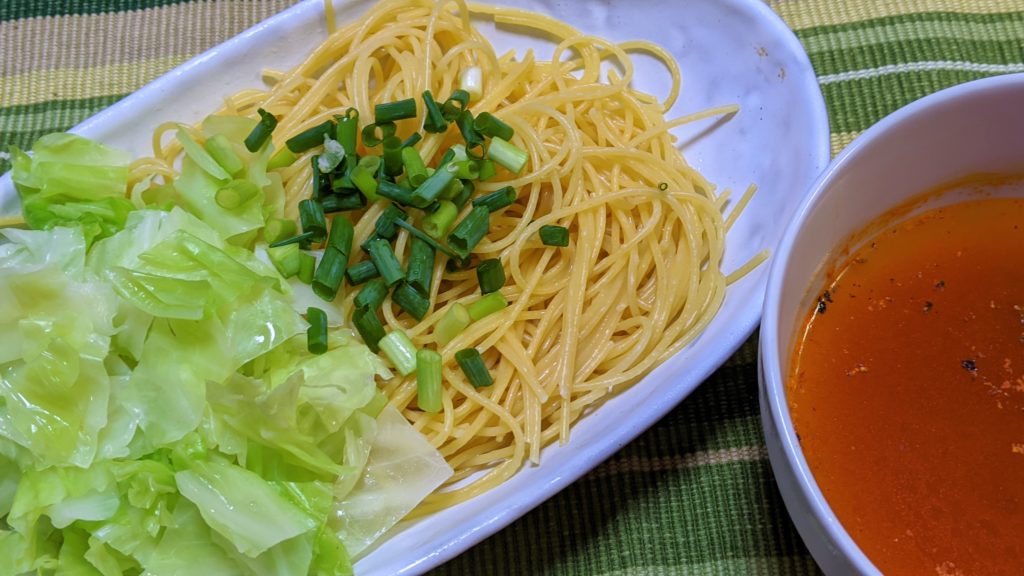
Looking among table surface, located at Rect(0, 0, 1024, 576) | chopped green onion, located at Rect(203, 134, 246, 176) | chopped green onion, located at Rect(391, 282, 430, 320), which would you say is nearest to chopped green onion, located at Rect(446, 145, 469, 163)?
chopped green onion, located at Rect(391, 282, 430, 320)

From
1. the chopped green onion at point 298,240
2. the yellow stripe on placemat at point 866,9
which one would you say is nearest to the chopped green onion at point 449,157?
the chopped green onion at point 298,240

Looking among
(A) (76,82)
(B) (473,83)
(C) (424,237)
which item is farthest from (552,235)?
(A) (76,82)

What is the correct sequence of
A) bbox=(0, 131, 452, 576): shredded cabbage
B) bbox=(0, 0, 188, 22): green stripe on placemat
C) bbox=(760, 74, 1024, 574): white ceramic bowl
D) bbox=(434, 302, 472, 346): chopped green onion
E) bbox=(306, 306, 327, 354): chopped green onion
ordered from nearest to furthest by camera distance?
bbox=(760, 74, 1024, 574): white ceramic bowl < bbox=(0, 131, 452, 576): shredded cabbage < bbox=(306, 306, 327, 354): chopped green onion < bbox=(434, 302, 472, 346): chopped green onion < bbox=(0, 0, 188, 22): green stripe on placemat

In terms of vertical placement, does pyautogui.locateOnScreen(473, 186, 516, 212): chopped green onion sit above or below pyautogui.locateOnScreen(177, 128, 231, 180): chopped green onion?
below

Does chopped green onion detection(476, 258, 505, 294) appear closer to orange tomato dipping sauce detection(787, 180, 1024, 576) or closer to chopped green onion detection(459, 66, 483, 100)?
chopped green onion detection(459, 66, 483, 100)

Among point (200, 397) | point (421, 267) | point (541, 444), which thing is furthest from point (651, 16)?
point (200, 397)
